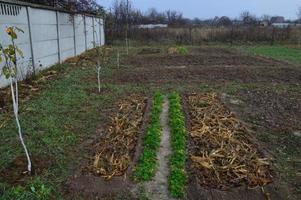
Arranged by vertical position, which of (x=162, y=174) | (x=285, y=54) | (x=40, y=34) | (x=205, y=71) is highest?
(x=40, y=34)

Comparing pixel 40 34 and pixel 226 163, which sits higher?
pixel 40 34

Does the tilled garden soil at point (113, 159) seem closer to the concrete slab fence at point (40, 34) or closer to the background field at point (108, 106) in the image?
the background field at point (108, 106)

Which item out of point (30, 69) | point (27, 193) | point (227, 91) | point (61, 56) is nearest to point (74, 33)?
point (61, 56)

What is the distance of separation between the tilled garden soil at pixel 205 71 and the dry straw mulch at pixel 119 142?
2815 mm

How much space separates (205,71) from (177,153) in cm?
633

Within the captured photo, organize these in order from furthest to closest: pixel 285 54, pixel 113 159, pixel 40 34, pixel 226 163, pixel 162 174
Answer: pixel 285 54, pixel 40 34, pixel 113 159, pixel 226 163, pixel 162 174

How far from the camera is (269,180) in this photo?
10.3 ft

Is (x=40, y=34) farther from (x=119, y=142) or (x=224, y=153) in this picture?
(x=224, y=153)

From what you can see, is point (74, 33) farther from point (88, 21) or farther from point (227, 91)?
point (227, 91)

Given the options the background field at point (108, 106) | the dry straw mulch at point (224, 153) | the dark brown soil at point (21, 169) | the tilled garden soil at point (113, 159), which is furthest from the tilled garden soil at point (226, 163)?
the dark brown soil at point (21, 169)

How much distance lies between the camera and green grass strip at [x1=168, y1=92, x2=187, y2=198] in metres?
2.97

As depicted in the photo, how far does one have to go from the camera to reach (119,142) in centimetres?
407

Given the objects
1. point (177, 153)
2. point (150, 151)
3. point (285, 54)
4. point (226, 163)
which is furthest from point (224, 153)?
point (285, 54)

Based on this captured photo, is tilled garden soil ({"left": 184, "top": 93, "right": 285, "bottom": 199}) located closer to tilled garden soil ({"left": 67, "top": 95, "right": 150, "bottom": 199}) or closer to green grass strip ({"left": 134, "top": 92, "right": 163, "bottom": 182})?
green grass strip ({"left": 134, "top": 92, "right": 163, "bottom": 182})
